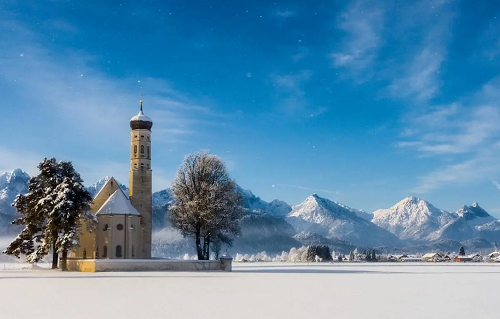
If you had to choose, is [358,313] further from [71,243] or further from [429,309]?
[71,243]

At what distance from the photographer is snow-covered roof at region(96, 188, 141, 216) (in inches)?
2980

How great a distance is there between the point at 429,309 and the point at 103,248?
2246 inches

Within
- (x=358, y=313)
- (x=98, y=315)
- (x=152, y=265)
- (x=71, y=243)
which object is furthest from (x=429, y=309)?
(x=71, y=243)

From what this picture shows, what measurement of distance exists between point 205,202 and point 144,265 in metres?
10.6

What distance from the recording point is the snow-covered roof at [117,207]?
Answer: 75688mm

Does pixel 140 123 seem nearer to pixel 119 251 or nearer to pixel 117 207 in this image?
pixel 117 207

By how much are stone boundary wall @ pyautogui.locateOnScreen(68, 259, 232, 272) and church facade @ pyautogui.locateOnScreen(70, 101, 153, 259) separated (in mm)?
6790

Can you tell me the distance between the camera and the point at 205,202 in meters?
69.2

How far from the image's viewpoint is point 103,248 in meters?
74.4

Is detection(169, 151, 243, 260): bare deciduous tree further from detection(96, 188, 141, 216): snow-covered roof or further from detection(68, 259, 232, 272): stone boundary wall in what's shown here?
detection(96, 188, 141, 216): snow-covered roof

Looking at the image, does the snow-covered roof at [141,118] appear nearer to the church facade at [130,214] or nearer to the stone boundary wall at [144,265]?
the church facade at [130,214]

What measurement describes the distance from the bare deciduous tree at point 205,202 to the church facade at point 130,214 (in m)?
7.70

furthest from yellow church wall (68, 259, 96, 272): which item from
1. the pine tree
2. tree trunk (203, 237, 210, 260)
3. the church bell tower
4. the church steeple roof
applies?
the church steeple roof

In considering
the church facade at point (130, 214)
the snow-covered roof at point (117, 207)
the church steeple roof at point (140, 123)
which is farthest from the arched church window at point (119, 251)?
the church steeple roof at point (140, 123)
